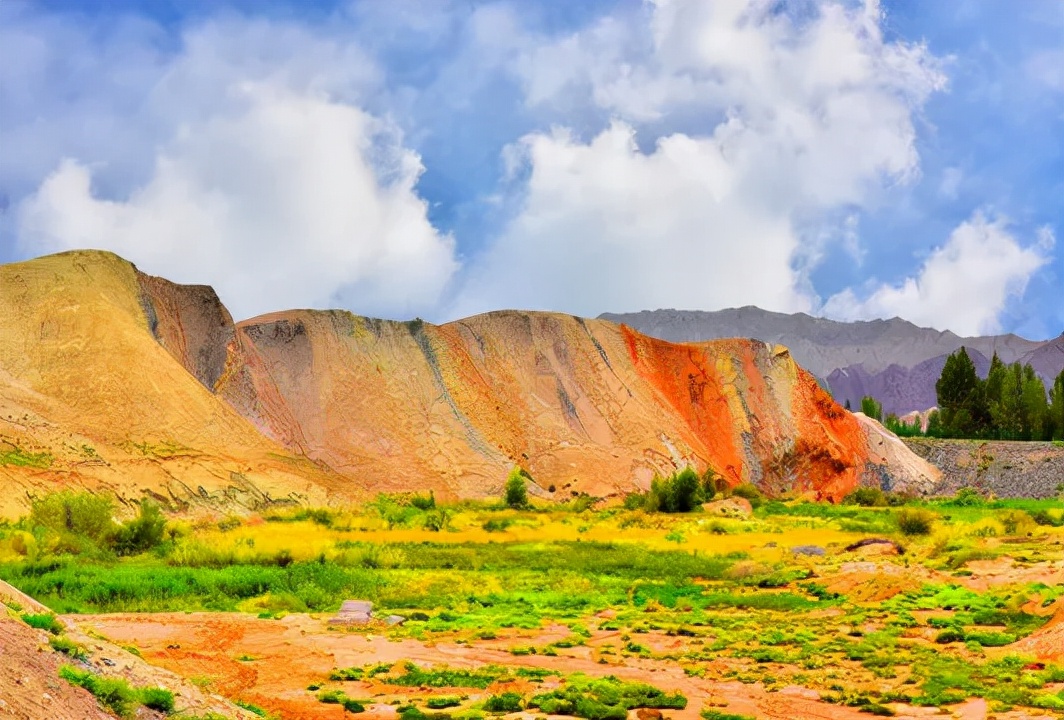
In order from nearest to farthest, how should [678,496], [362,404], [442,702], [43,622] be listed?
[43,622] → [442,702] → [678,496] → [362,404]

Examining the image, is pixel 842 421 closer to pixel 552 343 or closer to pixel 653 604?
pixel 552 343

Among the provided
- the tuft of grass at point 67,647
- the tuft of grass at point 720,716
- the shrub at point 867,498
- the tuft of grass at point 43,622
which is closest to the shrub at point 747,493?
the shrub at point 867,498

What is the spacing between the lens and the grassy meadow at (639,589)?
14094mm

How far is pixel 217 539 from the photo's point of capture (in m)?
30.1

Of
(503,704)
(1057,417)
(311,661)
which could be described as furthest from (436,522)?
(1057,417)

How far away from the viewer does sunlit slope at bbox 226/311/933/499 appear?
5538 cm

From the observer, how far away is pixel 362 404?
57.4 metres

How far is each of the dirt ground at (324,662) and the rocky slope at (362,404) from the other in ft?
68.8

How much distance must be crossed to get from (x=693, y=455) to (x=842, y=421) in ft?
54.8

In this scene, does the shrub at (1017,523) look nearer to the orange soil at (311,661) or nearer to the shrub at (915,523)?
the shrub at (915,523)

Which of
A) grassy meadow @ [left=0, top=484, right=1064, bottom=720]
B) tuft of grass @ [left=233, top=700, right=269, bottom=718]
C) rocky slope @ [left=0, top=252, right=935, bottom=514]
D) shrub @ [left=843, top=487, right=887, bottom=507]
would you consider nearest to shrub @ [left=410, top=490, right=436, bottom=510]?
rocky slope @ [left=0, top=252, right=935, bottom=514]

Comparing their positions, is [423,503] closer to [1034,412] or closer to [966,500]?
[966,500]

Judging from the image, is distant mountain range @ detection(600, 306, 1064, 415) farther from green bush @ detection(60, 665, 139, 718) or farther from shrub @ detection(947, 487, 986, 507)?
green bush @ detection(60, 665, 139, 718)

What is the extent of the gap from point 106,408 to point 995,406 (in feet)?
248
